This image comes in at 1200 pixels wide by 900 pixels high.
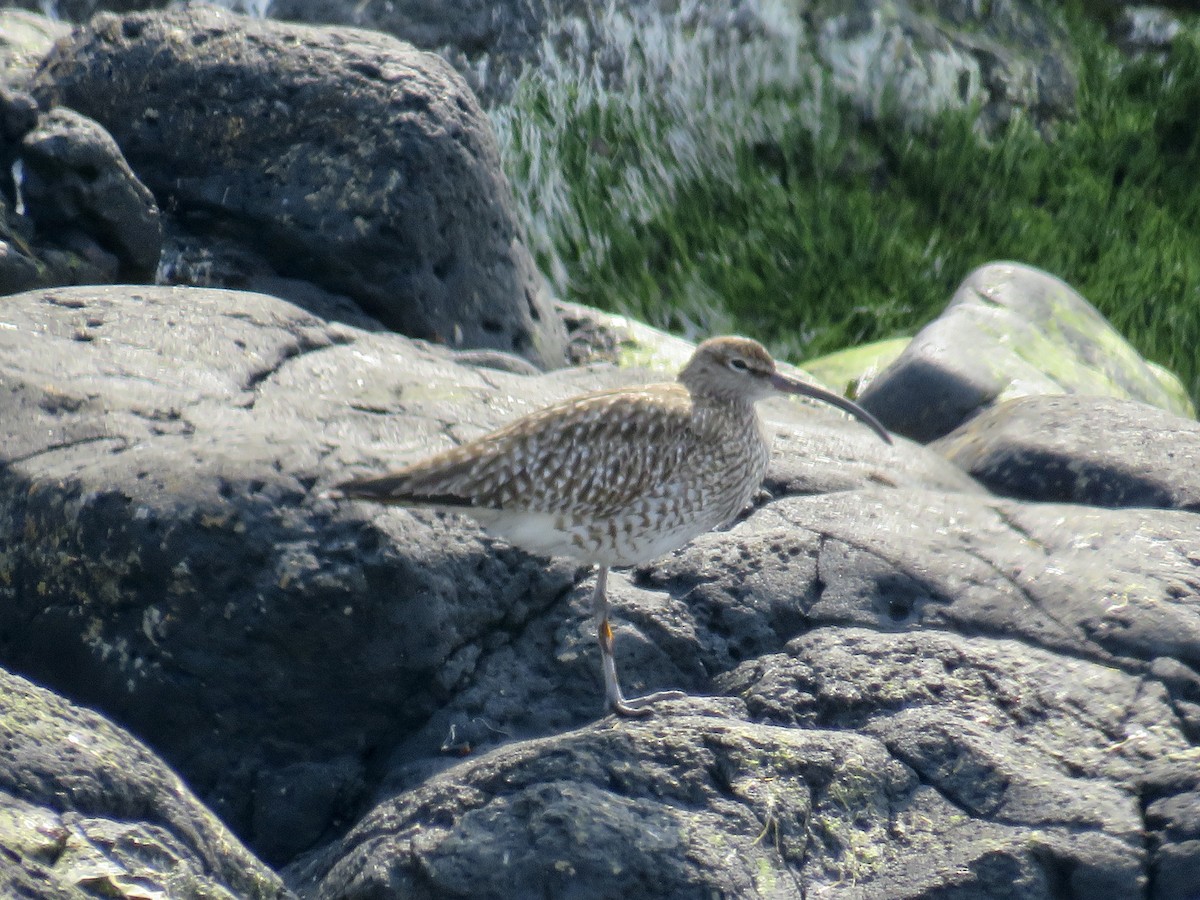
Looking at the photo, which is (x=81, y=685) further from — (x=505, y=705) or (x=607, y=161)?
(x=607, y=161)

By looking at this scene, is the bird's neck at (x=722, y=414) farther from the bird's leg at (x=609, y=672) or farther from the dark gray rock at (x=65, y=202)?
the dark gray rock at (x=65, y=202)

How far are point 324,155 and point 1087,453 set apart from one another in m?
4.36

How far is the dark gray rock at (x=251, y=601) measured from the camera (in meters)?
5.47

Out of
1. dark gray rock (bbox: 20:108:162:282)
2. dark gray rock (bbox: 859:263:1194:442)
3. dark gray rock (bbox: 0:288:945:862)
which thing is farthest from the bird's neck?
dark gray rock (bbox: 20:108:162:282)

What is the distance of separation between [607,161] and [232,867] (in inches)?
341

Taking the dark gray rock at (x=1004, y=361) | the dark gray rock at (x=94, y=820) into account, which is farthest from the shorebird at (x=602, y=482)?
the dark gray rock at (x=1004, y=361)

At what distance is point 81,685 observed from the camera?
5531 millimetres

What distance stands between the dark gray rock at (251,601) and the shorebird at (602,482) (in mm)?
226

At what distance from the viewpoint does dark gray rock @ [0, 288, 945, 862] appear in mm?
5469

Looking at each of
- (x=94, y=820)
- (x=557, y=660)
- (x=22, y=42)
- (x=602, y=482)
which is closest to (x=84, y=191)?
(x=22, y=42)

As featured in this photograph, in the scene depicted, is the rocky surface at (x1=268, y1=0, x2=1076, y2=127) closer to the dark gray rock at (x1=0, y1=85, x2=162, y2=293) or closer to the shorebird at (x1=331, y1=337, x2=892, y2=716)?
the dark gray rock at (x1=0, y1=85, x2=162, y2=293)

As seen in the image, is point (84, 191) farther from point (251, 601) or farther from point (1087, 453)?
point (1087, 453)

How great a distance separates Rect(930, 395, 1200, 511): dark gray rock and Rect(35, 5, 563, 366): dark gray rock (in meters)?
2.76

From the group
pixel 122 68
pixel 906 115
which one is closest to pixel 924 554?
pixel 122 68
